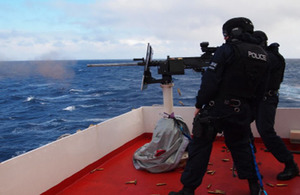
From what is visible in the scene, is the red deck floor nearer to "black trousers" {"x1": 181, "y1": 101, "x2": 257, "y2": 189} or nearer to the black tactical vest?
"black trousers" {"x1": 181, "y1": 101, "x2": 257, "y2": 189}

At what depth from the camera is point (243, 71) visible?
107 inches

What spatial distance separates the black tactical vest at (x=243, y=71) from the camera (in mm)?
2691

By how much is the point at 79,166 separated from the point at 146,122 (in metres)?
1.84

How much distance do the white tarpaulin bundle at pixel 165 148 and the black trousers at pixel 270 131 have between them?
96cm

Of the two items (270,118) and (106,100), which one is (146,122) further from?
(106,100)

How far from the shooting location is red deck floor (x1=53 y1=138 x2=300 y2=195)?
3.38 metres

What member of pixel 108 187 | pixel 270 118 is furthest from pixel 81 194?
pixel 270 118

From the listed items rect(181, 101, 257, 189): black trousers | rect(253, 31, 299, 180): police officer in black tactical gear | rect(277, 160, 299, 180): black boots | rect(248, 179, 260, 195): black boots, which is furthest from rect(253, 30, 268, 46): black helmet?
rect(248, 179, 260, 195): black boots

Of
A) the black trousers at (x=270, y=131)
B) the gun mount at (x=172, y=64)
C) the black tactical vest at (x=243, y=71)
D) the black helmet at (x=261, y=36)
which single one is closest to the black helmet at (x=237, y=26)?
the black tactical vest at (x=243, y=71)

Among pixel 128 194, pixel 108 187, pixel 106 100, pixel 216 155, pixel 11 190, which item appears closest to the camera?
pixel 11 190

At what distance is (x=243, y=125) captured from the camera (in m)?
2.79

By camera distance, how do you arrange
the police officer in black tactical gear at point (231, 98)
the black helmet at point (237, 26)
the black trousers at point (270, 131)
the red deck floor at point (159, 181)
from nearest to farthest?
the police officer in black tactical gear at point (231, 98) → the black helmet at point (237, 26) → the red deck floor at point (159, 181) → the black trousers at point (270, 131)

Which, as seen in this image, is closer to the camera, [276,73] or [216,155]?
[276,73]

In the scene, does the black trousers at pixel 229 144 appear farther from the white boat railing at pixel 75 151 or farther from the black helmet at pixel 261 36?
the white boat railing at pixel 75 151
